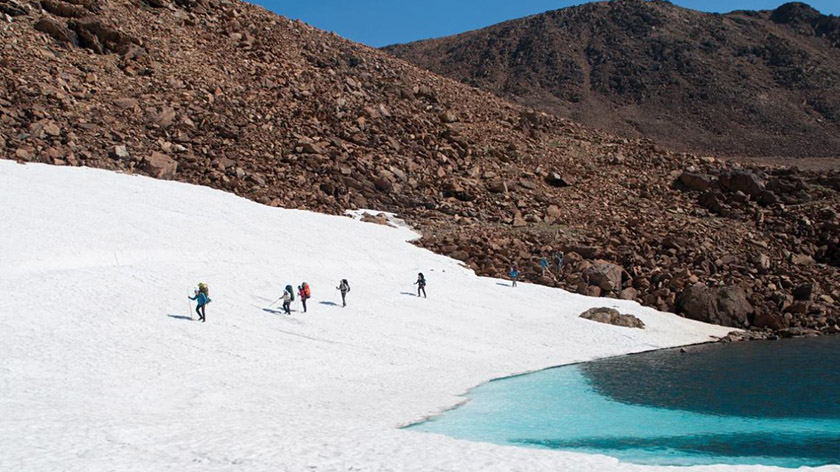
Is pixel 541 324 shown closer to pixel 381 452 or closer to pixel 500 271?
pixel 500 271

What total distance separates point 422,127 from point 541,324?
98.9 feet

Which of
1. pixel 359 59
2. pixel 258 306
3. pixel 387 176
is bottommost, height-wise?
pixel 258 306

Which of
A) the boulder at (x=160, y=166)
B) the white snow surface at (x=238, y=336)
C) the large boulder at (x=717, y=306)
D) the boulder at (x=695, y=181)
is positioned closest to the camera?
the white snow surface at (x=238, y=336)

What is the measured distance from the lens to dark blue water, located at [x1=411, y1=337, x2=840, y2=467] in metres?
13.8

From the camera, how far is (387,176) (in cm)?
4656

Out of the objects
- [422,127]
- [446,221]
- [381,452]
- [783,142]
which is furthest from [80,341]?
[783,142]

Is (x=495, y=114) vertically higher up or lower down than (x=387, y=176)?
higher up

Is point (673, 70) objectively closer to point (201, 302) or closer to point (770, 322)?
point (770, 322)

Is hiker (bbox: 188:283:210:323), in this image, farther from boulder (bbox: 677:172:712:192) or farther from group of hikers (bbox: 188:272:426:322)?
boulder (bbox: 677:172:712:192)

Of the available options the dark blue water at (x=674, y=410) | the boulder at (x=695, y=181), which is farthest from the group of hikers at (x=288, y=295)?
the boulder at (x=695, y=181)

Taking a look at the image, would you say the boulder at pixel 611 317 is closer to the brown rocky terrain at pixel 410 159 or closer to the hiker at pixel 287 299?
the brown rocky terrain at pixel 410 159

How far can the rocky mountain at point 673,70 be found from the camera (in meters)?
97.7

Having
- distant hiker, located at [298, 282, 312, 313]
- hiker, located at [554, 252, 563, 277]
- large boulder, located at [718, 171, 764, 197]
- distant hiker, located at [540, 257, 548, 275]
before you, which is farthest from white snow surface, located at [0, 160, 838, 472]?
large boulder, located at [718, 171, 764, 197]

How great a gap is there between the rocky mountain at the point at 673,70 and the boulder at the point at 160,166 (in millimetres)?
71991
